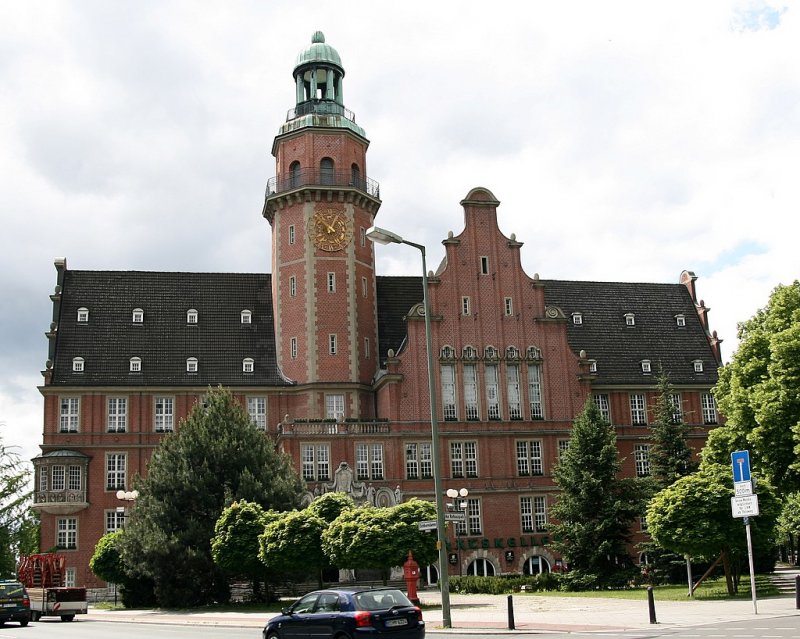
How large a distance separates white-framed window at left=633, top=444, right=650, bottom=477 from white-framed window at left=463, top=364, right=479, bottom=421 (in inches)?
508

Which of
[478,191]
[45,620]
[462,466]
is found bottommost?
[45,620]

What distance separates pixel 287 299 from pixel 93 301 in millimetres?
13990

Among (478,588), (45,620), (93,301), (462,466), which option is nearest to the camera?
(45,620)

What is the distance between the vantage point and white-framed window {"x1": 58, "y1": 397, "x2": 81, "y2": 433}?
221 feet

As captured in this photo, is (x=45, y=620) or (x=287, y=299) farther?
(x=287, y=299)

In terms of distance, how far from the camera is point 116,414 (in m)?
68.2

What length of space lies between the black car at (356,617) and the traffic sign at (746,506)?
11.4 metres

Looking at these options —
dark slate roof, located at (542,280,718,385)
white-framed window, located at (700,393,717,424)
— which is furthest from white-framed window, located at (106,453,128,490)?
white-framed window, located at (700,393,717,424)

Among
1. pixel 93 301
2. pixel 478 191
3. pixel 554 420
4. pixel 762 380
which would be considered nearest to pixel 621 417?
pixel 554 420

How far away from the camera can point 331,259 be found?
70750 mm

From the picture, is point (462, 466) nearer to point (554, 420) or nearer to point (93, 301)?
point (554, 420)

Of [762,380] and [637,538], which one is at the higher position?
[762,380]

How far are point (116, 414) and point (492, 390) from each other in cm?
2526

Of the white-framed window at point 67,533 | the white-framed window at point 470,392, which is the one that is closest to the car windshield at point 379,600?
the white-framed window at point 470,392
